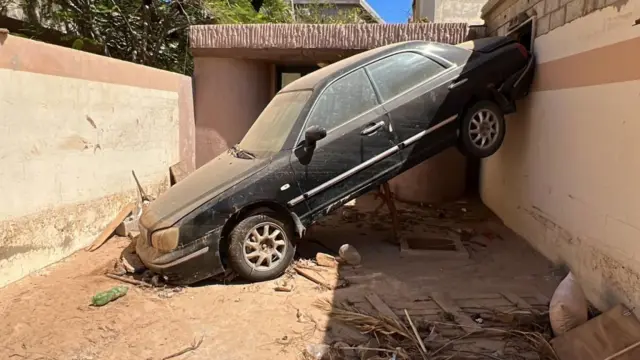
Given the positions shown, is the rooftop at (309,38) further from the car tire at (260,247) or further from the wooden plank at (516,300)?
the wooden plank at (516,300)

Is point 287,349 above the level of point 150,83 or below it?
below

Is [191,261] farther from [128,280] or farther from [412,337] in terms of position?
[412,337]

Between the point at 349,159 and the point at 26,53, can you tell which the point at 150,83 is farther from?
the point at 349,159

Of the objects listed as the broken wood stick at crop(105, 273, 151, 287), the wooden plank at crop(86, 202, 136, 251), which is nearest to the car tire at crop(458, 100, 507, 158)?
the broken wood stick at crop(105, 273, 151, 287)

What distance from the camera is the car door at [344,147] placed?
532 cm

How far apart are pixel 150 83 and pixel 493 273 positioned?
5.62 m

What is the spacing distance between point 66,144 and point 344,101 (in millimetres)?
3248

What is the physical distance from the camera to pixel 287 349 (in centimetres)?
372

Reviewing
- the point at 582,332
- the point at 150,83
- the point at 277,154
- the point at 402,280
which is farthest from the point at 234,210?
the point at 150,83

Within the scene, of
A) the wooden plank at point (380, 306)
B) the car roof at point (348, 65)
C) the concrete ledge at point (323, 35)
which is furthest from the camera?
the concrete ledge at point (323, 35)

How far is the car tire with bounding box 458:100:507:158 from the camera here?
589 cm

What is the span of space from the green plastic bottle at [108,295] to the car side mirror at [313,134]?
7.66 feet

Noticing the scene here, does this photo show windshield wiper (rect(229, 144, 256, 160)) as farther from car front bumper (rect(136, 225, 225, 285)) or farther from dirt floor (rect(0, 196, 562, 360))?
dirt floor (rect(0, 196, 562, 360))

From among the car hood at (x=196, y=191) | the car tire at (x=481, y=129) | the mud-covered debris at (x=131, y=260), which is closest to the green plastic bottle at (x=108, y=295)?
the mud-covered debris at (x=131, y=260)
